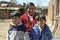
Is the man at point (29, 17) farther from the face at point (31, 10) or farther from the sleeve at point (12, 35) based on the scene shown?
the sleeve at point (12, 35)

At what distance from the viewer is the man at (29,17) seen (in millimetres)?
5500

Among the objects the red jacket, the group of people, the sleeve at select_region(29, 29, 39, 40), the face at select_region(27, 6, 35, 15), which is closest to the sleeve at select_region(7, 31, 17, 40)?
the group of people

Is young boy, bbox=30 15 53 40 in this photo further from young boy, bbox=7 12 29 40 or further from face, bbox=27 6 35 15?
face, bbox=27 6 35 15

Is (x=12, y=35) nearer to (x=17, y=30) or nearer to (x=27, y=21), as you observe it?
(x=17, y=30)

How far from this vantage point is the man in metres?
5.50

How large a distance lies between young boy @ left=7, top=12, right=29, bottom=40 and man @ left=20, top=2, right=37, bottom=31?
0.98ft

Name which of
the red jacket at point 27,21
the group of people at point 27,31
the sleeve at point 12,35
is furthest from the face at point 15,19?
the red jacket at point 27,21

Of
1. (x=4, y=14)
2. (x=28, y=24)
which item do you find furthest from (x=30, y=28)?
(x=4, y=14)

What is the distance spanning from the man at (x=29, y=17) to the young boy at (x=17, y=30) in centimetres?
30

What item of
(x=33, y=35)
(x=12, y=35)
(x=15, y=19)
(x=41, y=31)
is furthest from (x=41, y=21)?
(x=12, y=35)

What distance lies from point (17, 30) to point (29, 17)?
501mm

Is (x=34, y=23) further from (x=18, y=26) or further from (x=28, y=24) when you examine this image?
(x=18, y=26)

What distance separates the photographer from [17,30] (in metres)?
5.16

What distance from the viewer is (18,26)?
515 cm
